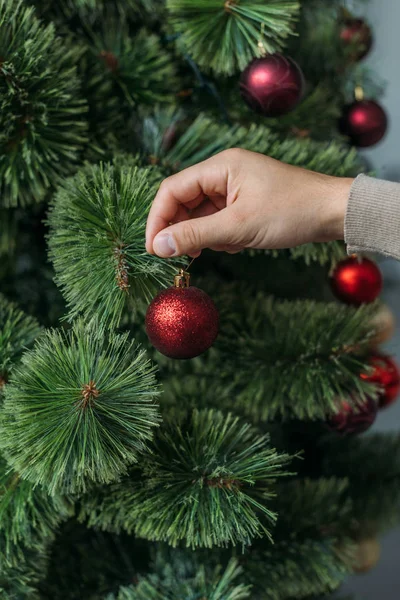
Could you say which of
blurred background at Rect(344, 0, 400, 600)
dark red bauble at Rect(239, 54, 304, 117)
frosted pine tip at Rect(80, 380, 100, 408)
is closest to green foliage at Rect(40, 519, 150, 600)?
frosted pine tip at Rect(80, 380, 100, 408)

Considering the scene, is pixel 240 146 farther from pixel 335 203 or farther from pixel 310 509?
pixel 310 509

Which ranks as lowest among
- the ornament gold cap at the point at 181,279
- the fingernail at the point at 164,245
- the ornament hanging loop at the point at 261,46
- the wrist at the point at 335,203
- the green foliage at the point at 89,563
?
the green foliage at the point at 89,563

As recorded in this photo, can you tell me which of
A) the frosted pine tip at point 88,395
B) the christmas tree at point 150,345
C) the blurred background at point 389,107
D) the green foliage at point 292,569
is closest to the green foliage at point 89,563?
the christmas tree at point 150,345

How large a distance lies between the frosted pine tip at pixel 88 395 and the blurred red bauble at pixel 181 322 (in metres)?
0.05

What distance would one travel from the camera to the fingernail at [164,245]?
416 millimetres

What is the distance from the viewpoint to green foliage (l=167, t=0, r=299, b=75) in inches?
20.4

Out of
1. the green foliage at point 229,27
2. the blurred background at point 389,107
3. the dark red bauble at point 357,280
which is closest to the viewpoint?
the green foliage at point 229,27

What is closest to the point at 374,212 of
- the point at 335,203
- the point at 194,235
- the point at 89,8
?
the point at 335,203

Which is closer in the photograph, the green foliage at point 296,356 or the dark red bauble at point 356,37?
the green foliage at point 296,356

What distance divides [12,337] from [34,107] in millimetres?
179

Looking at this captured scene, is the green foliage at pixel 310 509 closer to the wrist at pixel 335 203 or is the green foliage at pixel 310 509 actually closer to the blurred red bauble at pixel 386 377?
the blurred red bauble at pixel 386 377

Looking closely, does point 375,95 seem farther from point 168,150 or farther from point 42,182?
point 42,182

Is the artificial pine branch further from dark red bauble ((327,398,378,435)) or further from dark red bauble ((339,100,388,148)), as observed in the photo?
dark red bauble ((327,398,378,435))

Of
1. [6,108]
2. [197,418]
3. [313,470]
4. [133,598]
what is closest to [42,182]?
[6,108]
